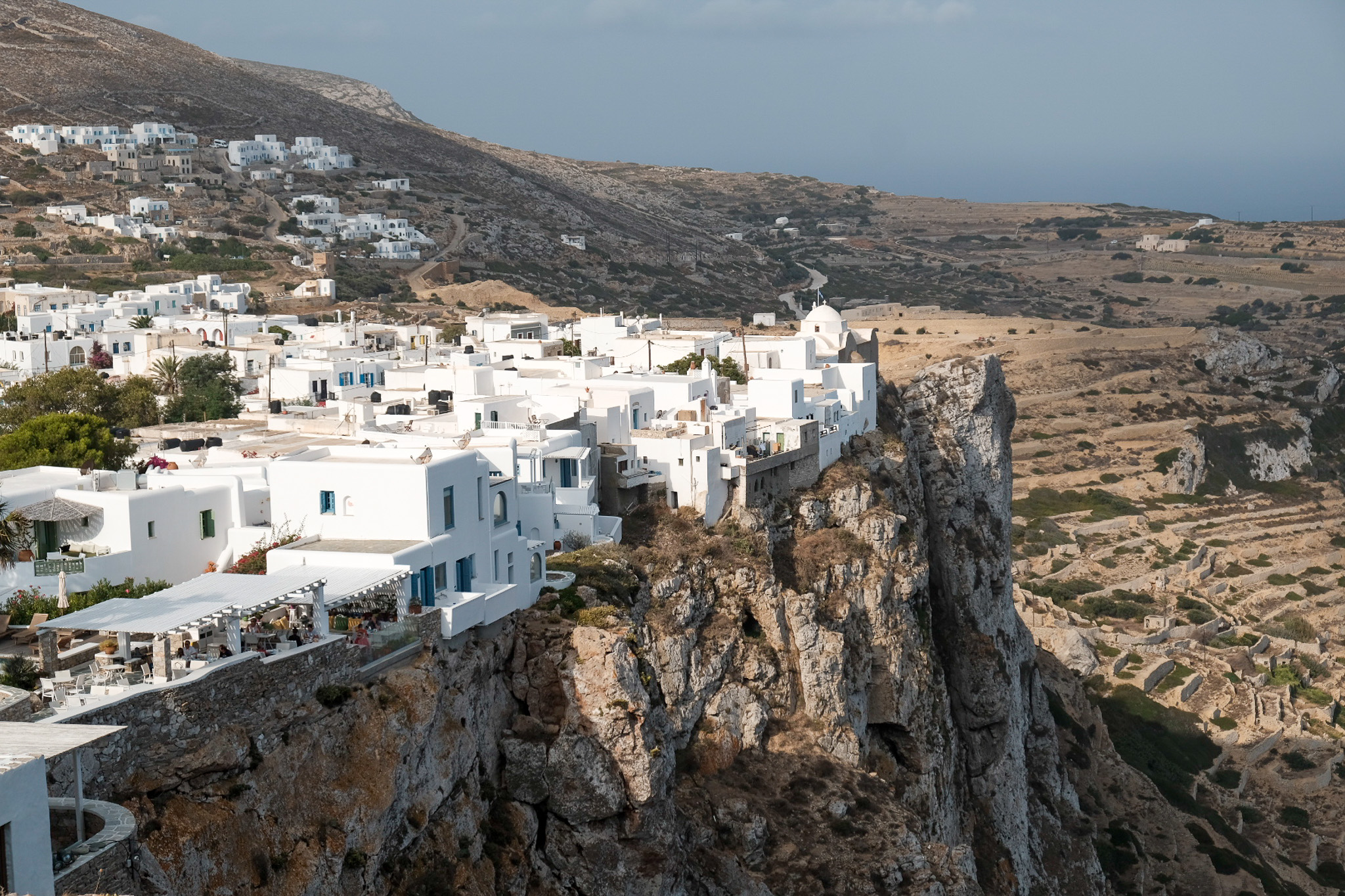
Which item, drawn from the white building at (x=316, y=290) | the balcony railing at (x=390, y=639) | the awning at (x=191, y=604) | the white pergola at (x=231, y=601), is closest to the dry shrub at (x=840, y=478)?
the balcony railing at (x=390, y=639)

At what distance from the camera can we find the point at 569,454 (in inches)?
1246

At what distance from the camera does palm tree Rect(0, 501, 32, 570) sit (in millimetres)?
19072

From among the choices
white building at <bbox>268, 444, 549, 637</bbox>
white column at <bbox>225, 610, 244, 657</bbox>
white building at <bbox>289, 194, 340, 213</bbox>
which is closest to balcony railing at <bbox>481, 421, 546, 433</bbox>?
white building at <bbox>268, 444, 549, 637</bbox>

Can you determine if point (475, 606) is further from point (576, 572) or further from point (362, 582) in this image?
point (576, 572)

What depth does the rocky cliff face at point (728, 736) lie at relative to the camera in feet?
55.3

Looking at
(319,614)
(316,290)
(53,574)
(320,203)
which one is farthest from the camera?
(320,203)

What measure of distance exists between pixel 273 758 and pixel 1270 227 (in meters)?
181

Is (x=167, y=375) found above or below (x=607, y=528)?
above

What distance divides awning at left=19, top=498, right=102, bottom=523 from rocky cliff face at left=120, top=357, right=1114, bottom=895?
5330 millimetres

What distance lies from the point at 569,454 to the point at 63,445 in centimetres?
954

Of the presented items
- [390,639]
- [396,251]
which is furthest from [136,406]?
[396,251]

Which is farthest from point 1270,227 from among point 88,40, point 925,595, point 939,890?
point 939,890

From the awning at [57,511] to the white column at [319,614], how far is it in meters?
4.95

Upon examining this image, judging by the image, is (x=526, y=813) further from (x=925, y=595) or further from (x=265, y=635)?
(x=925, y=595)
